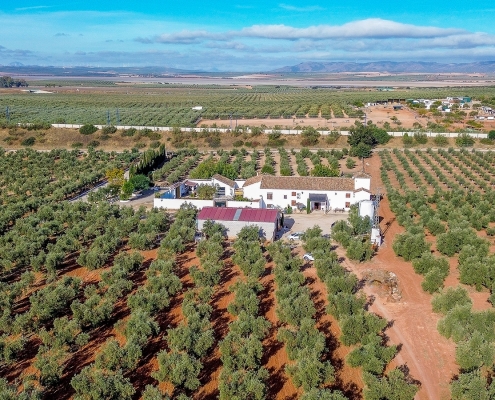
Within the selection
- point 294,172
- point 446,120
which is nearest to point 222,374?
point 294,172

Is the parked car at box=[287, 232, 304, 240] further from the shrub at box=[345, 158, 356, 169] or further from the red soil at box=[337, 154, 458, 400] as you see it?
the shrub at box=[345, 158, 356, 169]

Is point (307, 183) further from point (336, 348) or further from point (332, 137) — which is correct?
point (332, 137)

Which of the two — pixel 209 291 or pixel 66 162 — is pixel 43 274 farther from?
pixel 66 162

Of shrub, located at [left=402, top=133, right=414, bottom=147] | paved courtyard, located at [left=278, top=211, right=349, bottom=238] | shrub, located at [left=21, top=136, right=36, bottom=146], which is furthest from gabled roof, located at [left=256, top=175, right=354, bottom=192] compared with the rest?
shrub, located at [left=21, top=136, right=36, bottom=146]

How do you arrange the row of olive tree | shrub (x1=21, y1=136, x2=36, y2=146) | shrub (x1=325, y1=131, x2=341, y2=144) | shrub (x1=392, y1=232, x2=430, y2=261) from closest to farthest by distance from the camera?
the row of olive tree < shrub (x1=392, y1=232, x2=430, y2=261) < shrub (x1=325, y1=131, x2=341, y2=144) < shrub (x1=21, y1=136, x2=36, y2=146)

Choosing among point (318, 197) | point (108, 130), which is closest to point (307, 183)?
point (318, 197)
